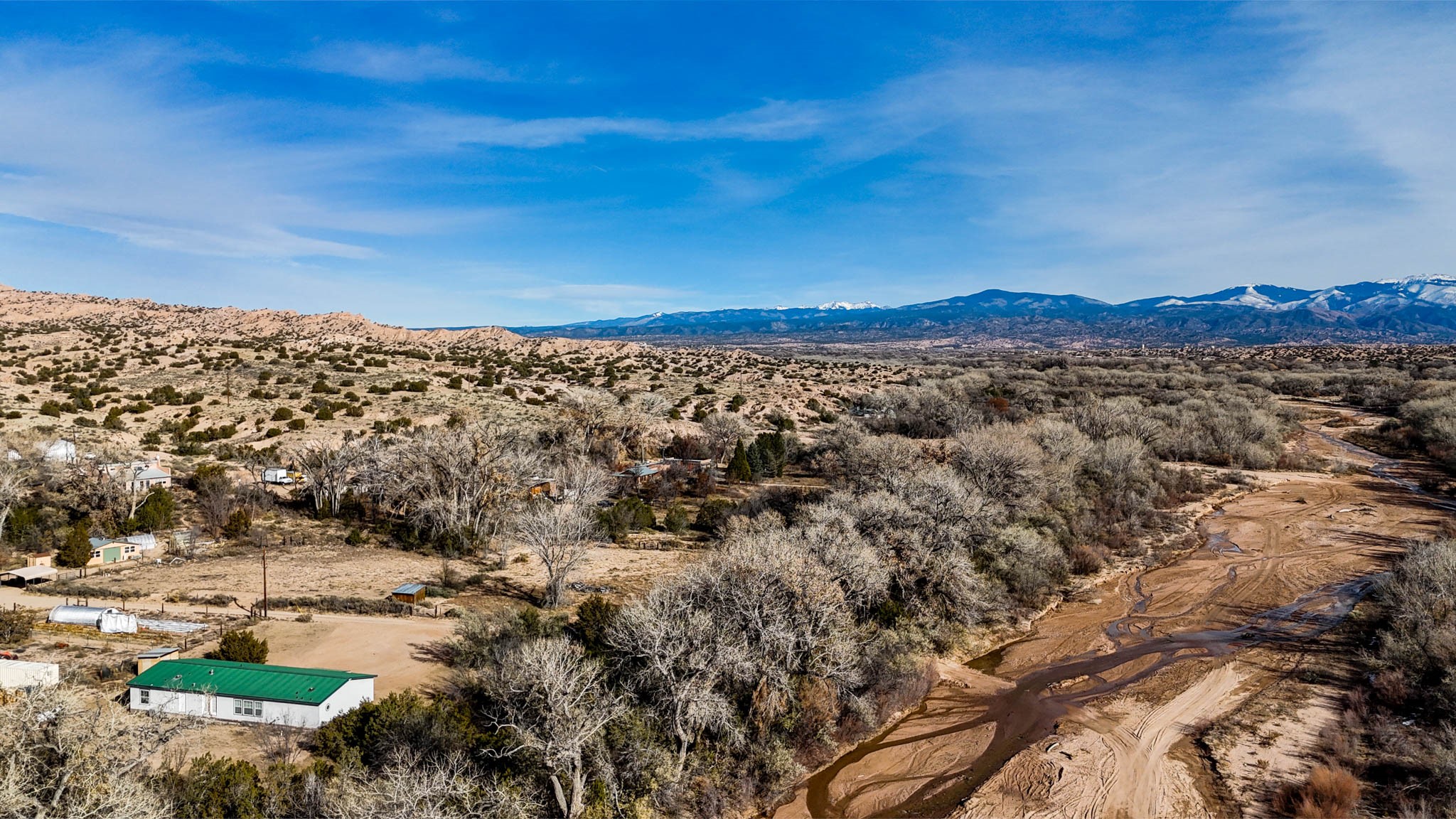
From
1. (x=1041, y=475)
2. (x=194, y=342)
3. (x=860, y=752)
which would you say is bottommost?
(x=860, y=752)

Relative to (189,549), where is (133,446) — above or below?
above

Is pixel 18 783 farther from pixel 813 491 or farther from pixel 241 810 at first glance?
pixel 813 491

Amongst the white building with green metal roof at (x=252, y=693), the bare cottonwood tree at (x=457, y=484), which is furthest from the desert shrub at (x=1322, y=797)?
the bare cottonwood tree at (x=457, y=484)

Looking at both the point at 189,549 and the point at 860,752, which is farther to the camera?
the point at 189,549

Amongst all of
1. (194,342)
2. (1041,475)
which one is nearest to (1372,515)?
(1041,475)

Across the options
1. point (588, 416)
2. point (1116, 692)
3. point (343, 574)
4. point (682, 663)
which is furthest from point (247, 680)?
point (588, 416)

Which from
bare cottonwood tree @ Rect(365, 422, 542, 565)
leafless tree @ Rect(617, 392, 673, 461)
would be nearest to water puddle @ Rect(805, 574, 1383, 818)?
bare cottonwood tree @ Rect(365, 422, 542, 565)

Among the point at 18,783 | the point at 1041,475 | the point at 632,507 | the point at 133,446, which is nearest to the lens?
the point at 18,783

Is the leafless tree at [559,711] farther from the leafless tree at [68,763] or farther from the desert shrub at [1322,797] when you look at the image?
the desert shrub at [1322,797]

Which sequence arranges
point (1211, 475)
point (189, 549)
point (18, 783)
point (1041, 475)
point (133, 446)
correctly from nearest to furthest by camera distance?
1. point (18, 783)
2. point (189, 549)
3. point (1041, 475)
4. point (133, 446)
5. point (1211, 475)
